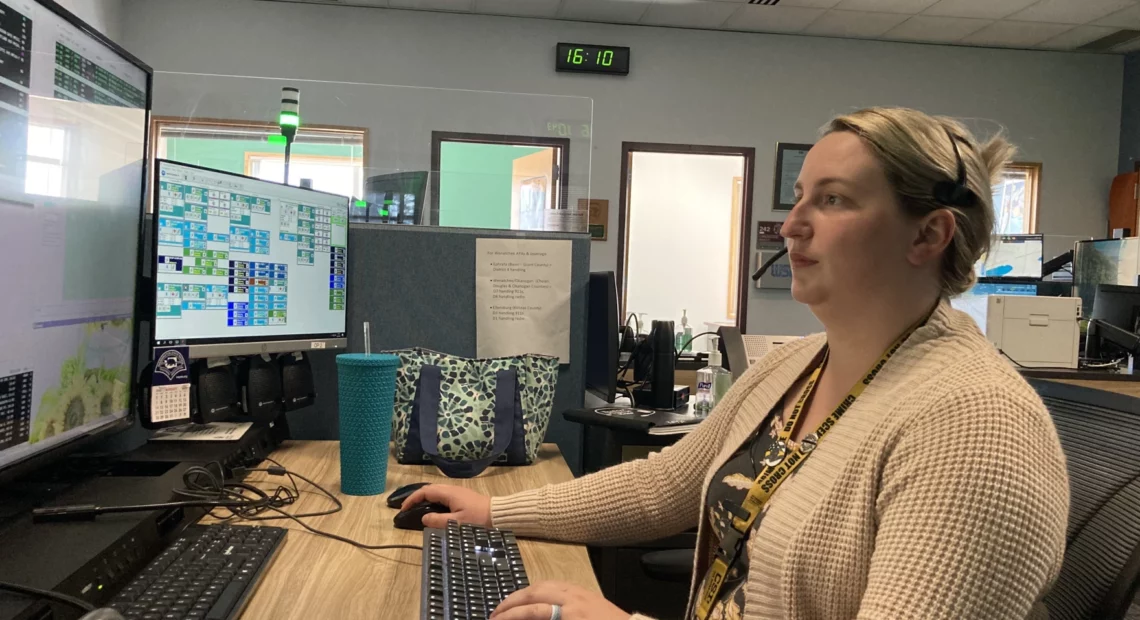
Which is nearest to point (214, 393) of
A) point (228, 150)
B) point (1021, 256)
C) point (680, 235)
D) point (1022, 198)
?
point (228, 150)

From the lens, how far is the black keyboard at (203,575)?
2.30 feet

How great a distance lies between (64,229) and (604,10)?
4.29m

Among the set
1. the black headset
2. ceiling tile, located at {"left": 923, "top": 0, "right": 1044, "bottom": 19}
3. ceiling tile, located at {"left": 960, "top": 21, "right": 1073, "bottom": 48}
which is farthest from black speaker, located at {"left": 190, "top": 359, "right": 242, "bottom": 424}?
ceiling tile, located at {"left": 960, "top": 21, "right": 1073, "bottom": 48}

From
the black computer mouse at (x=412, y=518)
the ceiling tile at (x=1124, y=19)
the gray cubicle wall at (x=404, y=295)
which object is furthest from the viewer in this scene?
the ceiling tile at (x=1124, y=19)

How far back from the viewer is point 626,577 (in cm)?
175

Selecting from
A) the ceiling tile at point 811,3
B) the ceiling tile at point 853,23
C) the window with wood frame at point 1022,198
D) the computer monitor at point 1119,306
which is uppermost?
the ceiling tile at point 853,23

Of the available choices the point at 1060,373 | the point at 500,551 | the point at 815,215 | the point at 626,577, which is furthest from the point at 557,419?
the point at 1060,373

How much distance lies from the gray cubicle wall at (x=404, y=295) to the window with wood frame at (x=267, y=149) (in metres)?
0.15

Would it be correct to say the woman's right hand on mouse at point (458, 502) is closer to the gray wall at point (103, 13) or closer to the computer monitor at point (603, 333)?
the computer monitor at point (603, 333)

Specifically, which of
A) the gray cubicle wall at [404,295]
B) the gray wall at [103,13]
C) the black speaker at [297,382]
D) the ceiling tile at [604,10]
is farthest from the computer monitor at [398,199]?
the ceiling tile at [604,10]

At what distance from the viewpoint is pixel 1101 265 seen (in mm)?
3984

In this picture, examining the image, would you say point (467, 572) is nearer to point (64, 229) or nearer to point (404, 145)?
point (64, 229)

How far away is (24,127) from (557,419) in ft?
3.79

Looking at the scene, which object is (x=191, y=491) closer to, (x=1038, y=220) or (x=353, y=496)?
(x=353, y=496)
